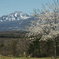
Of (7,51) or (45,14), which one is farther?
(7,51)

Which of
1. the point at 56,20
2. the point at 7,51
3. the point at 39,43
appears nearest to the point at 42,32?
the point at 56,20

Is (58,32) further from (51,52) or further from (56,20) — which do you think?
(51,52)

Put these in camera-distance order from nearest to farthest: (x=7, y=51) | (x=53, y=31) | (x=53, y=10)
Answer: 1. (x=53, y=31)
2. (x=53, y=10)
3. (x=7, y=51)

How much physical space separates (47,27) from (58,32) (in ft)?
7.03

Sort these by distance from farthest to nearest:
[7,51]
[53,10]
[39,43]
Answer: [7,51] → [39,43] → [53,10]

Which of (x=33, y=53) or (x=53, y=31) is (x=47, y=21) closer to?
(x=53, y=31)

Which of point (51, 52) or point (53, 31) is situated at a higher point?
point (53, 31)

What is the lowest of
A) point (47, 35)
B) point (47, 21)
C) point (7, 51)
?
point (7, 51)

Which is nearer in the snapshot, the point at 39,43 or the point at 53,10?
the point at 53,10

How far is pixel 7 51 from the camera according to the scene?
121250mm

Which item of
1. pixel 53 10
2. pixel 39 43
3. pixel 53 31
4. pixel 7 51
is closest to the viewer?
pixel 53 31

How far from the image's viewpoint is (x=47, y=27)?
34219 millimetres

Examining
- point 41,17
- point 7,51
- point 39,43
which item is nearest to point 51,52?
point 39,43

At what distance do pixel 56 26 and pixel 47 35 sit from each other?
2197 mm
